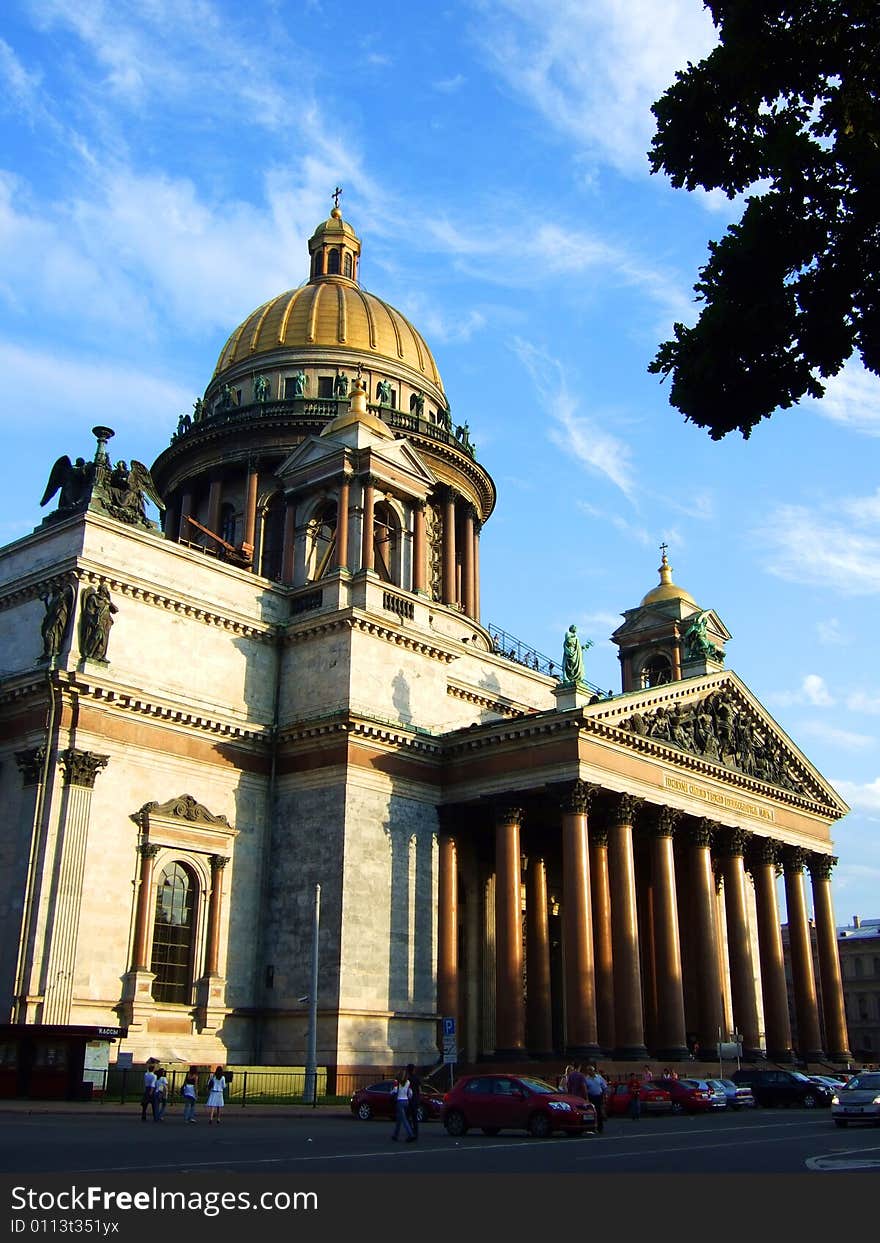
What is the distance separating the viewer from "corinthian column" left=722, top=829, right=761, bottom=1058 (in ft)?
166

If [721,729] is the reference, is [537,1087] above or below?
below

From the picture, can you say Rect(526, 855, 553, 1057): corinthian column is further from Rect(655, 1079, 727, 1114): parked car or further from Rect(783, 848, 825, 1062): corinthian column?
Rect(783, 848, 825, 1062): corinthian column

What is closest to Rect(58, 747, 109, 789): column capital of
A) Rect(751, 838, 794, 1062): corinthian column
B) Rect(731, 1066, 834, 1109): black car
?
Rect(731, 1066, 834, 1109): black car

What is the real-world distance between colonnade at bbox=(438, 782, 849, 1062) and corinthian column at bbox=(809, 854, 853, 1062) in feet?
0.29

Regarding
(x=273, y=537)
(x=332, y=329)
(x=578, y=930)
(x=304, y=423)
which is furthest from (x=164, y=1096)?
(x=332, y=329)

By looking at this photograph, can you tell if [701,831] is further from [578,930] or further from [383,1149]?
[383,1149]

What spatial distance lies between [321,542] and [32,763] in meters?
20.4

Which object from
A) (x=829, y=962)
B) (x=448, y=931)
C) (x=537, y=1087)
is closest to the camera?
(x=537, y=1087)

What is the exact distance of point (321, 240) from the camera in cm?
7625

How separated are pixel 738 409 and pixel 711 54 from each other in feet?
16.5

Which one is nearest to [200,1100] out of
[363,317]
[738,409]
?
[738,409]

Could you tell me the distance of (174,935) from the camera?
40.9 m

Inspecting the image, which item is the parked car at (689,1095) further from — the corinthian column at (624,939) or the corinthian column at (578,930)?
the corinthian column at (624,939)

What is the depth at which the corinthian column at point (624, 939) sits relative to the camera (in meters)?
42.5
